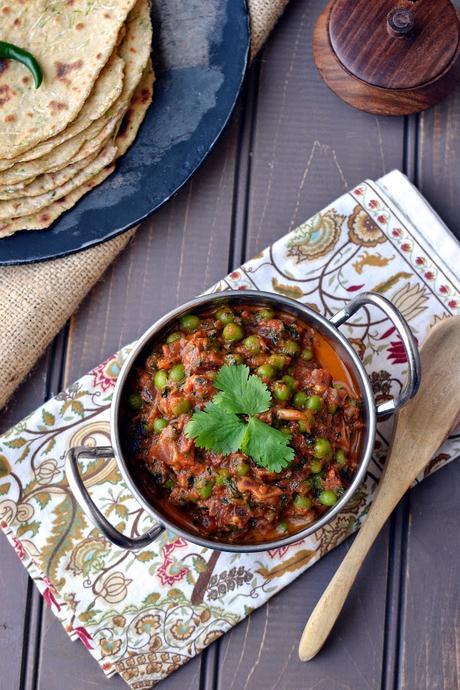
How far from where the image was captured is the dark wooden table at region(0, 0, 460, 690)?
249 cm

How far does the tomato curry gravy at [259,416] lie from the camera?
2086 millimetres

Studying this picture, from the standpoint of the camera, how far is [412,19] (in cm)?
251

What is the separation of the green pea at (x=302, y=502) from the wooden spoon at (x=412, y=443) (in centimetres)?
32

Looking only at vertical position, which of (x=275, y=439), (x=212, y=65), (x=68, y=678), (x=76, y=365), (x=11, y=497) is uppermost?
(x=212, y=65)

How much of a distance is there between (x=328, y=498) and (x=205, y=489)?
33 cm

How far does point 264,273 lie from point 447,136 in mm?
838

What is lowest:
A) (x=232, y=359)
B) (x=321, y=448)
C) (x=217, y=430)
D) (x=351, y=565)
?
(x=351, y=565)

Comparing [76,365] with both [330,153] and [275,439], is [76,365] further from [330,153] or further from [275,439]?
[330,153]

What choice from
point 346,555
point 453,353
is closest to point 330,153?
point 453,353

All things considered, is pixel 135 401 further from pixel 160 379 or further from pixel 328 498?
pixel 328 498

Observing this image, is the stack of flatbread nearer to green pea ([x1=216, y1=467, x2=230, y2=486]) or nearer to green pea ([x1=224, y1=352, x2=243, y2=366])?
green pea ([x1=224, y1=352, x2=243, y2=366])

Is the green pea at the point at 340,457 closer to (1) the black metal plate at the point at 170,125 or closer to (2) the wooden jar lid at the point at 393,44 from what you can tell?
(1) the black metal plate at the point at 170,125

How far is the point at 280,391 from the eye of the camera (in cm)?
208

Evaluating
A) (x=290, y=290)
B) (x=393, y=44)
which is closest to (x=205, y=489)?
(x=290, y=290)
